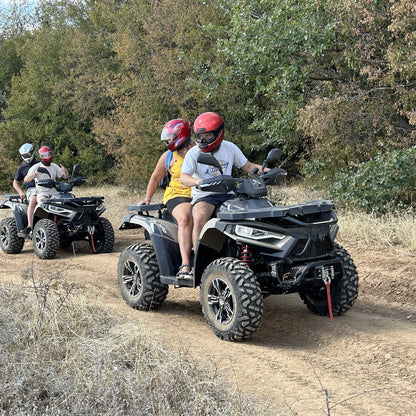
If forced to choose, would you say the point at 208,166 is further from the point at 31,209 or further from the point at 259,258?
the point at 31,209

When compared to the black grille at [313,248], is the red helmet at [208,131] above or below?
above

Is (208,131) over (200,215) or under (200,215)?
over

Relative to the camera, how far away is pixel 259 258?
6047 millimetres

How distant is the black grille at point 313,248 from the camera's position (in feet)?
18.9

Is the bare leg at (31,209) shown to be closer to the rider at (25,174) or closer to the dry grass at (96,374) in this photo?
the rider at (25,174)

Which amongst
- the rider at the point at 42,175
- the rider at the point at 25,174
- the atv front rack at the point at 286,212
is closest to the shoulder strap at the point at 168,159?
the atv front rack at the point at 286,212

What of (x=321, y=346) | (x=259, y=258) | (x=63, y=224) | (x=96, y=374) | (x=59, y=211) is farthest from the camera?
(x=63, y=224)

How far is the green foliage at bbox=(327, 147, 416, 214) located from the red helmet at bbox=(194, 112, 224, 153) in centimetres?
580

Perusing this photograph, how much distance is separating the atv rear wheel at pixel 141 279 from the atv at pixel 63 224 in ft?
13.7

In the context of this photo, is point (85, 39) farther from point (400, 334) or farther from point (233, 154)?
point (400, 334)

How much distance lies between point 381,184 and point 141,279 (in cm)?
646

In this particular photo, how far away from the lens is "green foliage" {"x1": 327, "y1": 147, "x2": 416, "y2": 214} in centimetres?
1130

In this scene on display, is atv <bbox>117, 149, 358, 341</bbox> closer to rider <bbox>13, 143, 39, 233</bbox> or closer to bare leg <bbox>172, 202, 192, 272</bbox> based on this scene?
bare leg <bbox>172, 202, 192, 272</bbox>

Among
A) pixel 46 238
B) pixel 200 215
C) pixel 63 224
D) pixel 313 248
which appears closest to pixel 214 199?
pixel 200 215
